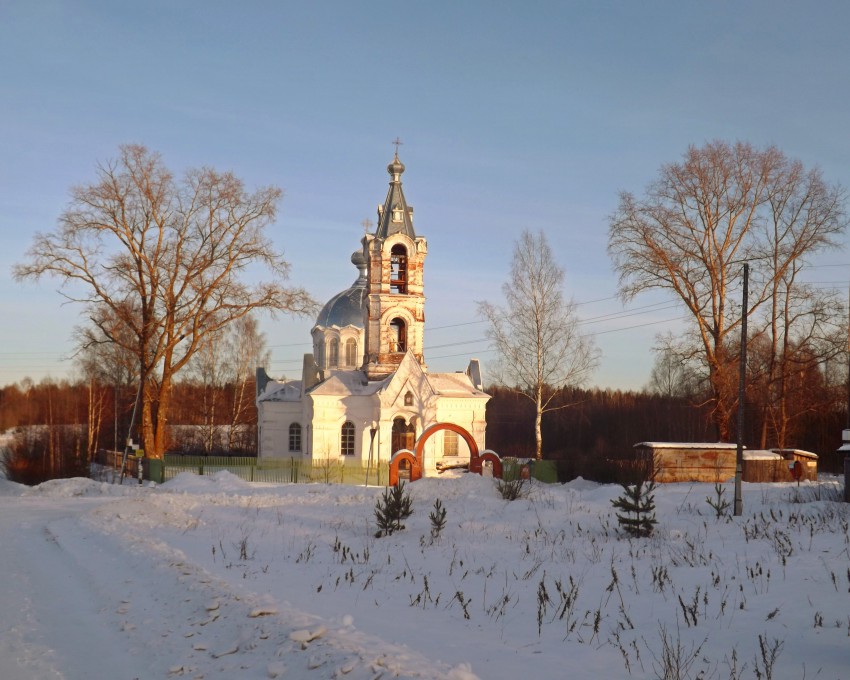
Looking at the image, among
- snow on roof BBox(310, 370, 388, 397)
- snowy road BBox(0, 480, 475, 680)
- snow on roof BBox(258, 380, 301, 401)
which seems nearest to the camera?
snowy road BBox(0, 480, 475, 680)

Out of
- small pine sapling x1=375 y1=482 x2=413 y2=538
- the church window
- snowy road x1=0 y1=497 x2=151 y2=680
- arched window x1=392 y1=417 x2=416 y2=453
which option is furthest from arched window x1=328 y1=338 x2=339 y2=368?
snowy road x1=0 y1=497 x2=151 y2=680

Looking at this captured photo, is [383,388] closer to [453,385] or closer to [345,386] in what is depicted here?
[345,386]

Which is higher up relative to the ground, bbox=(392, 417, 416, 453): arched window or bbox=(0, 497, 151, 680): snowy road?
bbox=(392, 417, 416, 453): arched window

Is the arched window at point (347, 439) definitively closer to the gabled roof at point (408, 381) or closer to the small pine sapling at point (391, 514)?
the gabled roof at point (408, 381)

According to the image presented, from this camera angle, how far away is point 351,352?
132ft

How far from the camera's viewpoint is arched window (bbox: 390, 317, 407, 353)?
3641 cm

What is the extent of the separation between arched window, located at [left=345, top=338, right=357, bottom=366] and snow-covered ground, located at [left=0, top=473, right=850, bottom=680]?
25.2 meters

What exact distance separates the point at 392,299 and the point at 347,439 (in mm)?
6320

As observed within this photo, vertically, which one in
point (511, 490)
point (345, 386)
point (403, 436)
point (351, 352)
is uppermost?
point (351, 352)

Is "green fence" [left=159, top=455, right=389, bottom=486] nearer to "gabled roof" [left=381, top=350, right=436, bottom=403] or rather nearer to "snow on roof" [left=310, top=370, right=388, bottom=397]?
"gabled roof" [left=381, top=350, right=436, bottom=403]

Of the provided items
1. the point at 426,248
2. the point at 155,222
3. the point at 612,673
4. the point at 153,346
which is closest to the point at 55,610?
the point at 612,673

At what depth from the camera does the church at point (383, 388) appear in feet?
113

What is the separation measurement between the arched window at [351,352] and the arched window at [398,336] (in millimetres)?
3895

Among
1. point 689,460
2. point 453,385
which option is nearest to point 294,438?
point 453,385
